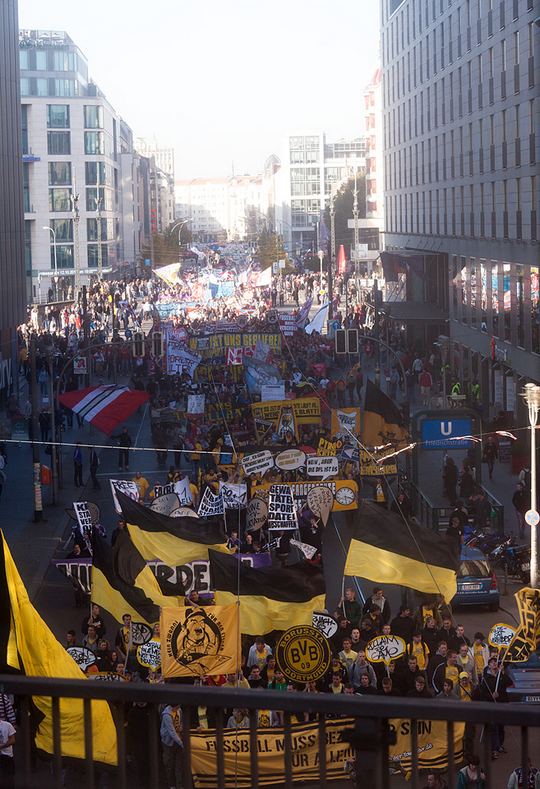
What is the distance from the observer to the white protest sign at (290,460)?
1030 inches

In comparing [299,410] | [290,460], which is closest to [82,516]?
[290,460]

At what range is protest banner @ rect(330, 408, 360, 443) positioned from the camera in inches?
1183

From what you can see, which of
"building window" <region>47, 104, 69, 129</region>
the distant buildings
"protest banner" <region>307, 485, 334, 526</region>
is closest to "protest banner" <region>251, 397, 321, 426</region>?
"protest banner" <region>307, 485, 334, 526</region>

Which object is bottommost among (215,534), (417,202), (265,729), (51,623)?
(51,623)

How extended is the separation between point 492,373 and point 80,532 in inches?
1184

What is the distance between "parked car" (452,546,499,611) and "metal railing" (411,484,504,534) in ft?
10.5

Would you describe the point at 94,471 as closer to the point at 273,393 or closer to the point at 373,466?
the point at 273,393

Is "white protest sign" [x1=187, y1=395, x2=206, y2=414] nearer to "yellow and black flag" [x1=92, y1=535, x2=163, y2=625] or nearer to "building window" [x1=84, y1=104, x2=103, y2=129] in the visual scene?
"yellow and black flag" [x1=92, y1=535, x2=163, y2=625]

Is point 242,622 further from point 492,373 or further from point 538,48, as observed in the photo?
point 492,373

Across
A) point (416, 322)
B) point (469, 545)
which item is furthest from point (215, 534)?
point (416, 322)

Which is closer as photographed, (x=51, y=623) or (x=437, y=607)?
(x=437, y=607)

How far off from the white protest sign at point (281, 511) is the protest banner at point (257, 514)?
33.7 inches

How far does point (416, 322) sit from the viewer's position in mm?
64688

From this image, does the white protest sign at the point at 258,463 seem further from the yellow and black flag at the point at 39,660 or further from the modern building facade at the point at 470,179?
the modern building facade at the point at 470,179
